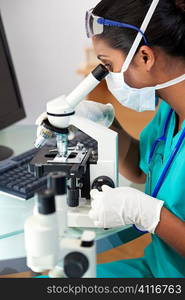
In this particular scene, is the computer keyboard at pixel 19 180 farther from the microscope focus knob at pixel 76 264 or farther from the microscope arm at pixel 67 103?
the microscope focus knob at pixel 76 264

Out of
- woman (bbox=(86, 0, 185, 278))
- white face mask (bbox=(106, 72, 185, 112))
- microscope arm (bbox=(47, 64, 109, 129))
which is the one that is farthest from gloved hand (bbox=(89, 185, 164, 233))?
white face mask (bbox=(106, 72, 185, 112))

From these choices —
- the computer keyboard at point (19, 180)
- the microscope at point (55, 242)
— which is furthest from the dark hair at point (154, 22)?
the microscope at point (55, 242)

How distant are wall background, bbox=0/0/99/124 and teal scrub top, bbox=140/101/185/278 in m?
1.59

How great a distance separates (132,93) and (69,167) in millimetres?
303

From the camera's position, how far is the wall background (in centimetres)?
274

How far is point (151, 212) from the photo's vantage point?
3.12 ft

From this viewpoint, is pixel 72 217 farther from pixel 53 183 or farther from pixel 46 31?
pixel 46 31

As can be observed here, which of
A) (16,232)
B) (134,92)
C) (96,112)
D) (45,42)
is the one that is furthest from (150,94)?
(45,42)

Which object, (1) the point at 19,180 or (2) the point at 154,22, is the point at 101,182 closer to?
(1) the point at 19,180

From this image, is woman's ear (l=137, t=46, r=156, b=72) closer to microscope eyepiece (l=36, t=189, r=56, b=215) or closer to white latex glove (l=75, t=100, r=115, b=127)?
white latex glove (l=75, t=100, r=115, b=127)

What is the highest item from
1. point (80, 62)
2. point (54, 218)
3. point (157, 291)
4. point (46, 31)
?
point (54, 218)

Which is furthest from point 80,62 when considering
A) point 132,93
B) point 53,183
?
point 53,183

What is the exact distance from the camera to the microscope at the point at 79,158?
3.33 feet

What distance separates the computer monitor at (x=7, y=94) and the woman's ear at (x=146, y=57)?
25.2 inches
